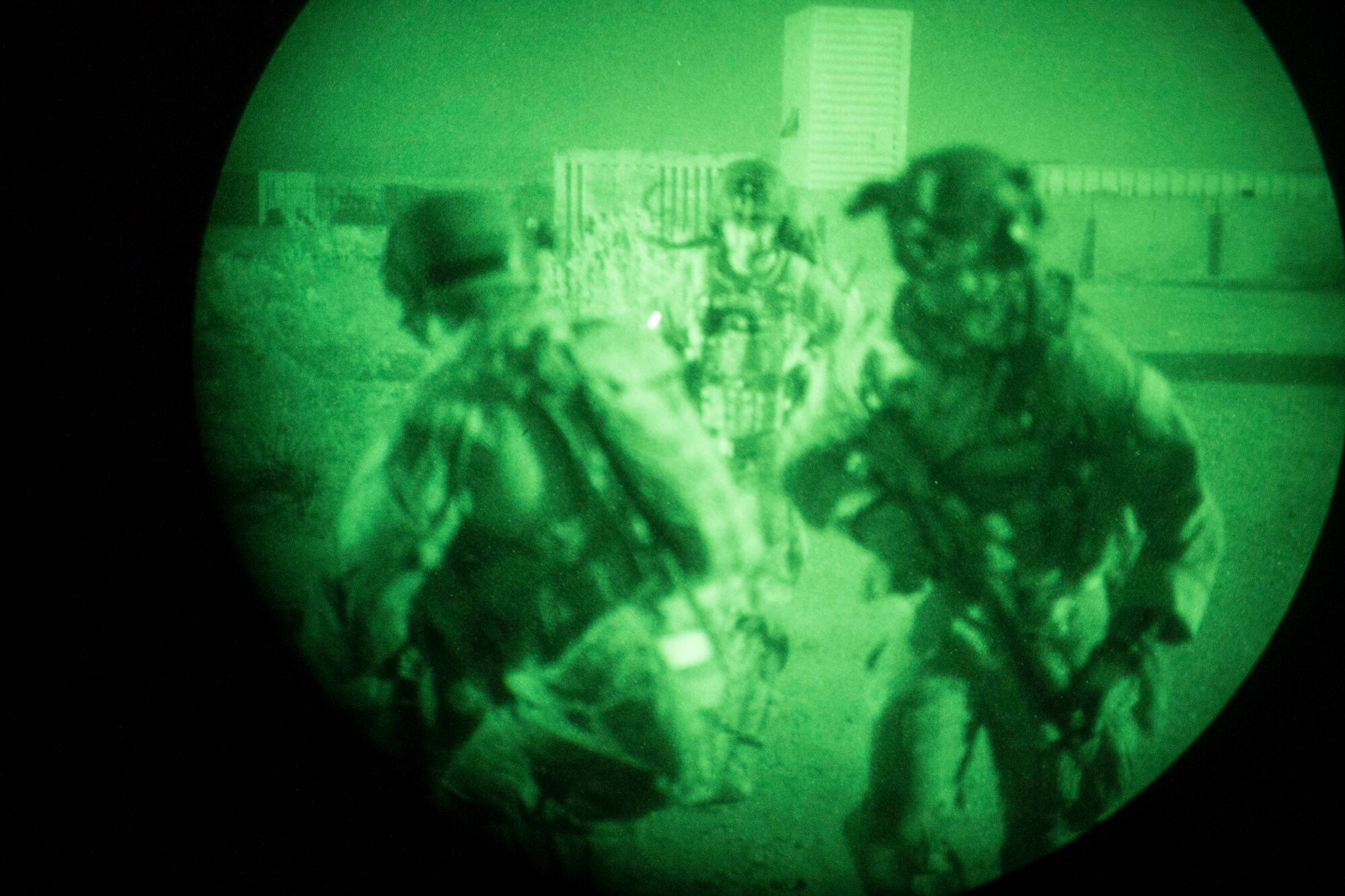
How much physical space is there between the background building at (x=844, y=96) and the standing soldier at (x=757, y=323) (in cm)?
5

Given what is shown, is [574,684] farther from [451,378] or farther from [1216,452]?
[1216,452]

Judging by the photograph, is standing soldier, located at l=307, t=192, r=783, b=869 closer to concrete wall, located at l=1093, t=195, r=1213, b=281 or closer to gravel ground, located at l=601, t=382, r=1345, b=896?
gravel ground, located at l=601, t=382, r=1345, b=896

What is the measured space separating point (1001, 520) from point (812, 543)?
0.72 feet

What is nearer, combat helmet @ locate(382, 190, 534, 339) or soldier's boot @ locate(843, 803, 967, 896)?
combat helmet @ locate(382, 190, 534, 339)

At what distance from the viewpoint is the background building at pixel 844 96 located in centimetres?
104

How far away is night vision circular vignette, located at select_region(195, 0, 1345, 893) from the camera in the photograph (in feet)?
3.44

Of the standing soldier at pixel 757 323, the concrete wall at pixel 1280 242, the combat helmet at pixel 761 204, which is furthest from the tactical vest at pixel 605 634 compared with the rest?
the concrete wall at pixel 1280 242

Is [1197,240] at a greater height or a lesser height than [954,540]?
greater

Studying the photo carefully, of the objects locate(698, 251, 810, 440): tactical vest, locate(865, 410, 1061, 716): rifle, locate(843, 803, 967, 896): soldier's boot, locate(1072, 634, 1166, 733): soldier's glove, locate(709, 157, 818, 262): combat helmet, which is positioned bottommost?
locate(843, 803, 967, 896): soldier's boot

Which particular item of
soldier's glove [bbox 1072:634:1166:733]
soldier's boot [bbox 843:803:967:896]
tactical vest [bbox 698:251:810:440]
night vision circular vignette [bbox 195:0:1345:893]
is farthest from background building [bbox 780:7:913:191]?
soldier's boot [bbox 843:803:967:896]

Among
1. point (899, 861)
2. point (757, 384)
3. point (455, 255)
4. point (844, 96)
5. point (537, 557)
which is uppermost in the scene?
point (844, 96)

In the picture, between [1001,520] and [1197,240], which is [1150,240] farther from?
[1001,520]

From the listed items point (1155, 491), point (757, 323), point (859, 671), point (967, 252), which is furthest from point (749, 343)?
point (1155, 491)

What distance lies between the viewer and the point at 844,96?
107 cm
